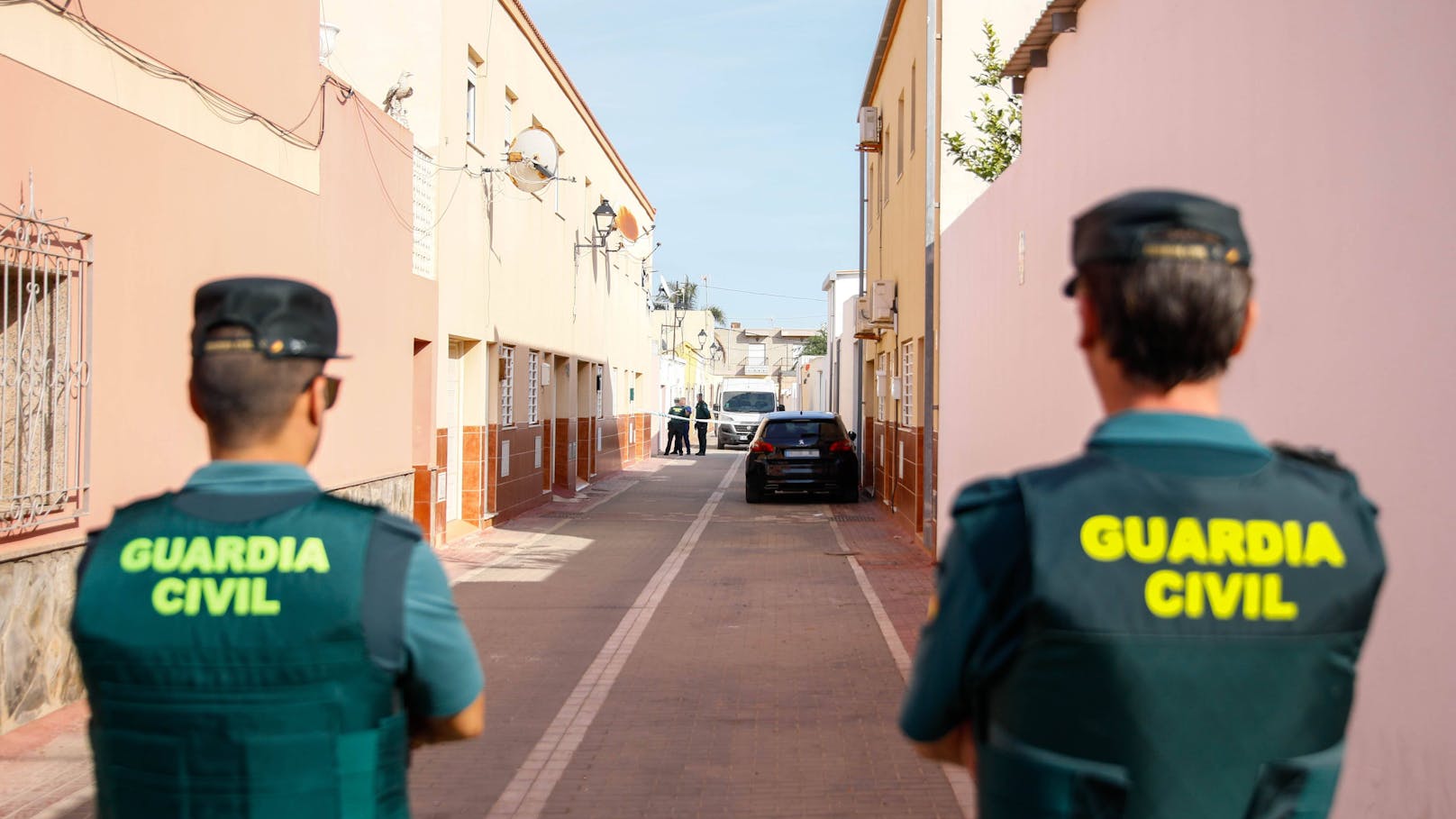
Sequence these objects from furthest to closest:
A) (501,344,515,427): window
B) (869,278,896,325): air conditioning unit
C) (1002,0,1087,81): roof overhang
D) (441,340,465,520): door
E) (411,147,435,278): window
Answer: (869,278,896,325): air conditioning unit, (501,344,515,427): window, (441,340,465,520): door, (411,147,435,278): window, (1002,0,1087,81): roof overhang

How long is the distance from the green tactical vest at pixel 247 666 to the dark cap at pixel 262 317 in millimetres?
332

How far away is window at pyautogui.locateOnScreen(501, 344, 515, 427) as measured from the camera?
1780 cm

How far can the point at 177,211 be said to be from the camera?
817 cm

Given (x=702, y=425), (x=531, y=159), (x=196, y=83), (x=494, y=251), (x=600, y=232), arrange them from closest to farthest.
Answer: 1. (x=196, y=83)
2. (x=531, y=159)
3. (x=494, y=251)
4. (x=600, y=232)
5. (x=702, y=425)

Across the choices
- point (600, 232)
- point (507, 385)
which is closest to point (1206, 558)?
point (507, 385)

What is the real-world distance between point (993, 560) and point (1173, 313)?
482 millimetres

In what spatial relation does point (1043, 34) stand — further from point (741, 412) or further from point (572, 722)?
point (741, 412)

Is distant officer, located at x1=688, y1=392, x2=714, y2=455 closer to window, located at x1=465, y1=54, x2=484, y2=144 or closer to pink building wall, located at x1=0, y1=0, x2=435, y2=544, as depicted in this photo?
window, located at x1=465, y1=54, x2=484, y2=144

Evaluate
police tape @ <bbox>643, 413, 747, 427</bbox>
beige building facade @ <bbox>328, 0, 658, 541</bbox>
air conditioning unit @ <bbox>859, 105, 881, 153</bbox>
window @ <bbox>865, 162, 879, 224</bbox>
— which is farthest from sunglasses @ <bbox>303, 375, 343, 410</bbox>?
police tape @ <bbox>643, 413, 747, 427</bbox>

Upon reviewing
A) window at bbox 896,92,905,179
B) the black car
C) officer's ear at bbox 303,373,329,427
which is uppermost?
window at bbox 896,92,905,179

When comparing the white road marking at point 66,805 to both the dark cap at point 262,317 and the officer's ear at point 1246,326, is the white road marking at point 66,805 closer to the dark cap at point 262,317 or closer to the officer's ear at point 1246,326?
the dark cap at point 262,317

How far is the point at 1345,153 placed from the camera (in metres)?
4.10

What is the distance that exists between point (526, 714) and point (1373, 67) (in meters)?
5.47

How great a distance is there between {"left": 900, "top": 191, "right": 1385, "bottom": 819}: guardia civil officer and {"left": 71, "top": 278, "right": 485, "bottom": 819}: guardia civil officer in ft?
3.05
